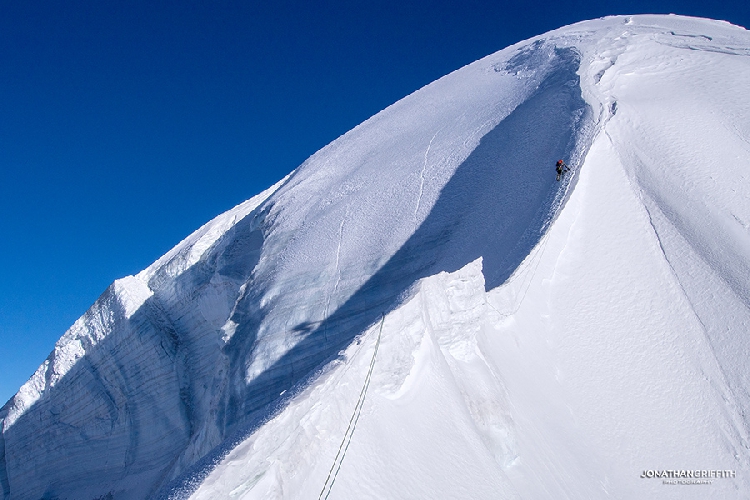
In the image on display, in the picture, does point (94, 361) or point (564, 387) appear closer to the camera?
point (564, 387)

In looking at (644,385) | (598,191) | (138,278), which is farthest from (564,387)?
(138,278)

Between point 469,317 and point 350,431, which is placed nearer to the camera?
point 350,431

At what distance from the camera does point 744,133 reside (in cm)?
1290

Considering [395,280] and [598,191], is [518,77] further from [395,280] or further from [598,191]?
[395,280]

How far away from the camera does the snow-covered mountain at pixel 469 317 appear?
19.8ft

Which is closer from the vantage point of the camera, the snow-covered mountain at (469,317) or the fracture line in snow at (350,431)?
the fracture line in snow at (350,431)

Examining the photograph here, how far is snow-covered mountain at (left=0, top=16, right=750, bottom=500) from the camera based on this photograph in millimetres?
6023

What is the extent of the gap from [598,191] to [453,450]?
298 inches

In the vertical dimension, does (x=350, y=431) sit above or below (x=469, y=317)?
below

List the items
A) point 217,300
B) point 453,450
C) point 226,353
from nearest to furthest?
point 453,450 → point 226,353 → point 217,300

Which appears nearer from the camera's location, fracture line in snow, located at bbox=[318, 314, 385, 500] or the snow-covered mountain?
fracture line in snow, located at bbox=[318, 314, 385, 500]

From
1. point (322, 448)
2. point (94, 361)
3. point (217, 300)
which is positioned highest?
point (94, 361)

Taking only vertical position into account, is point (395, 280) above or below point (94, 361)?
below

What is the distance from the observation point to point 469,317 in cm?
795
